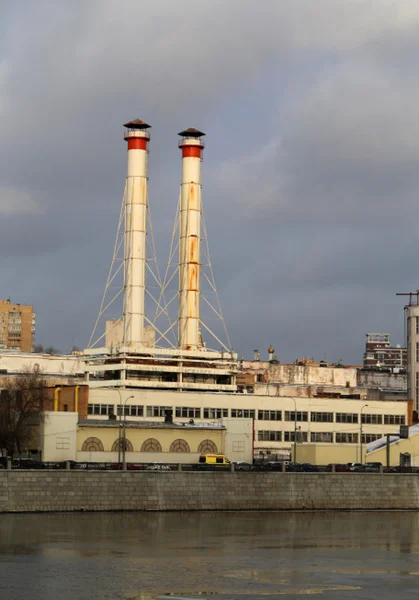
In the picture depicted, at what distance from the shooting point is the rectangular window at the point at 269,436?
13675 cm

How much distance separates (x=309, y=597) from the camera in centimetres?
5225

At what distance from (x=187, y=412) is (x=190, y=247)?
72.1 feet

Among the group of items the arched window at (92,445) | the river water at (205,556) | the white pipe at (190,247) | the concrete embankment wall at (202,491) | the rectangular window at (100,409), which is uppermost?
the white pipe at (190,247)

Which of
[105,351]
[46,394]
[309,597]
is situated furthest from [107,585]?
[105,351]

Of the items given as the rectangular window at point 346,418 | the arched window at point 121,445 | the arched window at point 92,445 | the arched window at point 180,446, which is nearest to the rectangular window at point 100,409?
the arched window at point 180,446

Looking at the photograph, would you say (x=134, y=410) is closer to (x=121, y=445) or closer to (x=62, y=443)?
(x=121, y=445)

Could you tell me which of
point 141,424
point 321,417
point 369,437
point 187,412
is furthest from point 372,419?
point 141,424

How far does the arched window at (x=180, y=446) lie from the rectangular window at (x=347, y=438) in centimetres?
2714

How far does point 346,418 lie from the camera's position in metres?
142

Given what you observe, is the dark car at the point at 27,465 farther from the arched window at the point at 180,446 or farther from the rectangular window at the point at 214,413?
the rectangular window at the point at 214,413

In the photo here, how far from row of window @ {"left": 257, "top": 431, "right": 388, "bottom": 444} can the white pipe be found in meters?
16.7

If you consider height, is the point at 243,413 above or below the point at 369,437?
above

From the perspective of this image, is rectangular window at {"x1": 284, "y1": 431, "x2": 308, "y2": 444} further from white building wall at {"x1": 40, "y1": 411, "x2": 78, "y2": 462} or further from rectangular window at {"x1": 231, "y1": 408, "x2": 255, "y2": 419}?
white building wall at {"x1": 40, "y1": 411, "x2": 78, "y2": 462}

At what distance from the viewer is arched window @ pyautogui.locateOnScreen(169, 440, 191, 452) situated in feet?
Answer: 388
